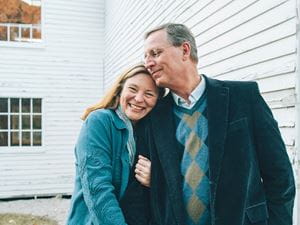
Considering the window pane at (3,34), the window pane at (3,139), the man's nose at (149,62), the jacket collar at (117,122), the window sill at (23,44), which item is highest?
the window pane at (3,34)

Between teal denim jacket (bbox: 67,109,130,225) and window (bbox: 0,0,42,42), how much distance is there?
10121 millimetres

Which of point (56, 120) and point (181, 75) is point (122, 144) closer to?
point (181, 75)

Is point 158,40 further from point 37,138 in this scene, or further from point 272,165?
point 37,138

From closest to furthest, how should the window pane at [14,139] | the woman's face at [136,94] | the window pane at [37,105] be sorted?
the woman's face at [136,94] → the window pane at [14,139] → the window pane at [37,105]

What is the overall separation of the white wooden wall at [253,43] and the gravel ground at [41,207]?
539 centimetres

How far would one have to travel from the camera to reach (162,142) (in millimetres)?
1871

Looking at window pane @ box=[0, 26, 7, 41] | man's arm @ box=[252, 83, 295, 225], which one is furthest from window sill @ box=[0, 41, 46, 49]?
man's arm @ box=[252, 83, 295, 225]

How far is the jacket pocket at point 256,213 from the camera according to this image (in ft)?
5.80

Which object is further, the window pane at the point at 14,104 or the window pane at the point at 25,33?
the window pane at the point at 25,33

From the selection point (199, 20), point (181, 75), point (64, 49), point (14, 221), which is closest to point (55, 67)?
point (64, 49)

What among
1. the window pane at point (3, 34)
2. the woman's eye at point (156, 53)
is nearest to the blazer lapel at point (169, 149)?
the woman's eye at point (156, 53)

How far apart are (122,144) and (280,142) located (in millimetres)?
752

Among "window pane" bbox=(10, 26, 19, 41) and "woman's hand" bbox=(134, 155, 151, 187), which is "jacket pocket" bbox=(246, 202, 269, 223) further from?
"window pane" bbox=(10, 26, 19, 41)

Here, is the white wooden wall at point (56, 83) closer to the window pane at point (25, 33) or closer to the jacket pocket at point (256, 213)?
the window pane at point (25, 33)
